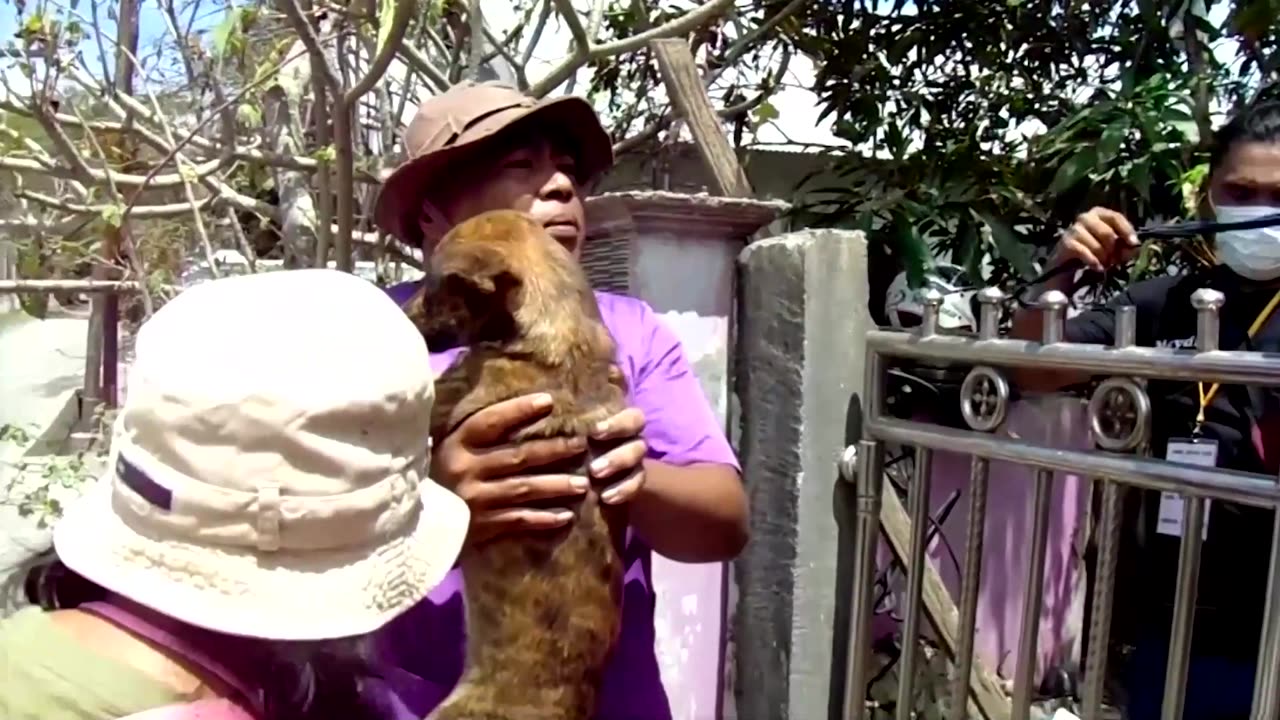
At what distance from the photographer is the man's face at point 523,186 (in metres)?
2.12

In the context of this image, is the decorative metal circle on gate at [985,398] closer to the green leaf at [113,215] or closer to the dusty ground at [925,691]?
the dusty ground at [925,691]

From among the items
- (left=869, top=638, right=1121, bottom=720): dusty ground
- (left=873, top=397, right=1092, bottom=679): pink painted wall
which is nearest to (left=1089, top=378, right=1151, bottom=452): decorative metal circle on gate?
(left=869, top=638, right=1121, bottom=720): dusty ground

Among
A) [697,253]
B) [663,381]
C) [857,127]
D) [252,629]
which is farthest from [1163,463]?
[857,127]

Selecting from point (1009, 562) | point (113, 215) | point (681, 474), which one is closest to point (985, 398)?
point (681, 474)

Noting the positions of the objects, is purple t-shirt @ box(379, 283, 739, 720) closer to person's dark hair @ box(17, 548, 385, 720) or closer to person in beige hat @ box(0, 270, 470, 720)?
person's dark hair @ box(17, 548, 385, 720)

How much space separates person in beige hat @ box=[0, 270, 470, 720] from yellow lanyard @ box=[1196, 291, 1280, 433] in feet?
5.10

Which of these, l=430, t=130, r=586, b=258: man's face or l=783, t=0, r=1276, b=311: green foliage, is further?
l=783, t=0, r=1276, b=311: green foliage

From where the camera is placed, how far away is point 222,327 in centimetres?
119

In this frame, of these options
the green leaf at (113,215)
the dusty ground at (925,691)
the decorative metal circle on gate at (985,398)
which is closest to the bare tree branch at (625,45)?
the green leaf at (113,215)

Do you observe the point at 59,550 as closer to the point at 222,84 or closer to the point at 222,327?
the point at 222,327

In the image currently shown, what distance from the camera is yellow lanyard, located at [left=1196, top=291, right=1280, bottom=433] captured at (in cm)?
219

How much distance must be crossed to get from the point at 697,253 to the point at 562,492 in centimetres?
134

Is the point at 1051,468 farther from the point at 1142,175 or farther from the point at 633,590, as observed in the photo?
the point at 1142,175

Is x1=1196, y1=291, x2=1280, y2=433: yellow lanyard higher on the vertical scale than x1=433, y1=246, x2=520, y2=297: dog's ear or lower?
lower
